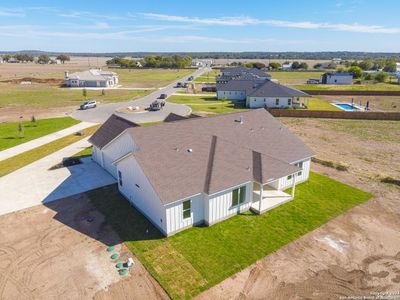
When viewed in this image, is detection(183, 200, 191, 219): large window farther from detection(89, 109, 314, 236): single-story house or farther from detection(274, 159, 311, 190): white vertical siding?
detection(274, 159, 311, 190): white vertical siding

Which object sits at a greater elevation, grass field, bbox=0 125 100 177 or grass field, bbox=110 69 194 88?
grass field, bbox=110 69 194 88

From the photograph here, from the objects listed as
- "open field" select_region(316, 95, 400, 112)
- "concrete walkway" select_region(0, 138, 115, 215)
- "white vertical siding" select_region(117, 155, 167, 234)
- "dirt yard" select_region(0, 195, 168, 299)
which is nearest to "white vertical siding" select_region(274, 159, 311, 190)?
"white vertical siding" select_region(117, 155, 167, 234)

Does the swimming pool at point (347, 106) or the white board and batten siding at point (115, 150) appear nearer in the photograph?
the white board and batten siding at point (115, 150)

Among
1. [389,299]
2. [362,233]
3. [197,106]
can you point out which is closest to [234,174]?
[362,233]

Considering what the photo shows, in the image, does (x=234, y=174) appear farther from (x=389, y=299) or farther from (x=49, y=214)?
(x=49, y=214)

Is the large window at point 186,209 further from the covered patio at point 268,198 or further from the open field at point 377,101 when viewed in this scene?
the open field at point 377,101

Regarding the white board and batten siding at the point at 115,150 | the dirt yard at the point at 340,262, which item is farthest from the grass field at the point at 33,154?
the dirt yard at the point at 340,262

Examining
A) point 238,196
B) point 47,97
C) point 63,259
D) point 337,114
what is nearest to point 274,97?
point 337,114
